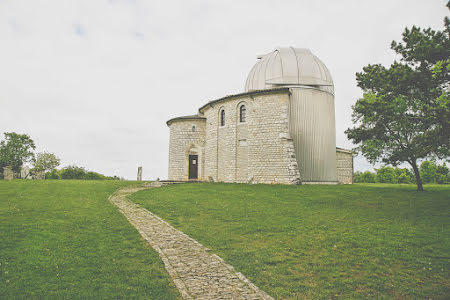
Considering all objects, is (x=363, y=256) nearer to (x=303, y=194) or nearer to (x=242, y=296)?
(x=242, y=296)

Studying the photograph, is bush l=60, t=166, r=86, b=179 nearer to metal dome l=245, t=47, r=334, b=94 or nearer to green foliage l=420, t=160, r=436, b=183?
metal dome l=245, t=47, r=334, b=94

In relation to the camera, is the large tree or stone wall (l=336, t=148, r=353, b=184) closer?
the large tree

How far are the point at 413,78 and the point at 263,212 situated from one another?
378 inches

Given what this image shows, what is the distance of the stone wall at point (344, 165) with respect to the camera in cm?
2723

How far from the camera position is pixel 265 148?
22828mm

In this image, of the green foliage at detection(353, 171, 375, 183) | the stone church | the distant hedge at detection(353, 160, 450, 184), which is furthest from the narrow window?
the green foliage at detection(353, 171, 375, 183)

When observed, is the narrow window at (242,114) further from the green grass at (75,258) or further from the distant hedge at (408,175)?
the distant hedge at (408,175)

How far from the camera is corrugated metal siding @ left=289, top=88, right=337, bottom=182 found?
910 inches

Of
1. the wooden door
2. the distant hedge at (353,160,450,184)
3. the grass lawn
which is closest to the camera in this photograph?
the grass lawn

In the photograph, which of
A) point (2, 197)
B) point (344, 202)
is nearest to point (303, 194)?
point (344, 202)


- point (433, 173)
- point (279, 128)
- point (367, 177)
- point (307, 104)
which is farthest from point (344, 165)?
point (367, 177)

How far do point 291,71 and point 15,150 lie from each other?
45214 millimetres

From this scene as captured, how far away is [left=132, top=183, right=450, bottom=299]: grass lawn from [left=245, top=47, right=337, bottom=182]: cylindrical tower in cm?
829

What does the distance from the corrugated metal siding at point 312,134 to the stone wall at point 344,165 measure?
3.10m
